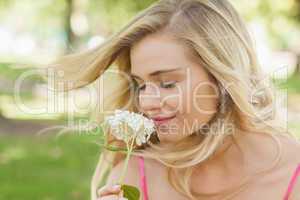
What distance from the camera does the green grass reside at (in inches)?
215

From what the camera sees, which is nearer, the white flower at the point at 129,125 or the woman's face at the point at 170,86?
the white flower at the point at 129,125

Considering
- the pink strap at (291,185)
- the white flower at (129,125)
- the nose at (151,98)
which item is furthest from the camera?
the pink strap at (291,185)

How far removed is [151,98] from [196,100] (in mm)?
171

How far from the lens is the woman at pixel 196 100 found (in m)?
2.45

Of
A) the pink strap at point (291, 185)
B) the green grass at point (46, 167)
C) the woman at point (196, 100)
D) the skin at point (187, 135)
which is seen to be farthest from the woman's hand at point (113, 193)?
the green grass at point (46, 167)

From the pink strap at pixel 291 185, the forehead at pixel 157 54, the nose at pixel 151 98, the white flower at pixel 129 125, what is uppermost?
the forehead at pixel 157 54

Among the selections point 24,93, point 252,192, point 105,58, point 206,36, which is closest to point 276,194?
point 252,192

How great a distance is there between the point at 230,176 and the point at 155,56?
1.95 ft

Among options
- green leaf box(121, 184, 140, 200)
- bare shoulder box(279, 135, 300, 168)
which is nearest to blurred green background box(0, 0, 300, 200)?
bare shoulder box(279, 135, 300, 168)

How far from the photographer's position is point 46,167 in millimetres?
6328

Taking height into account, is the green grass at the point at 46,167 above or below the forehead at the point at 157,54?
below

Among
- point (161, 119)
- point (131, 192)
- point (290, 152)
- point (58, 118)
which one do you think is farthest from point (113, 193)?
point (58, 118)

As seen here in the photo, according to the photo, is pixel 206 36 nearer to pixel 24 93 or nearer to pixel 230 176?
pixel 230 176

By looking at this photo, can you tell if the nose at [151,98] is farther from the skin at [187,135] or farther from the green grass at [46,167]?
the green grass at [46,167]
